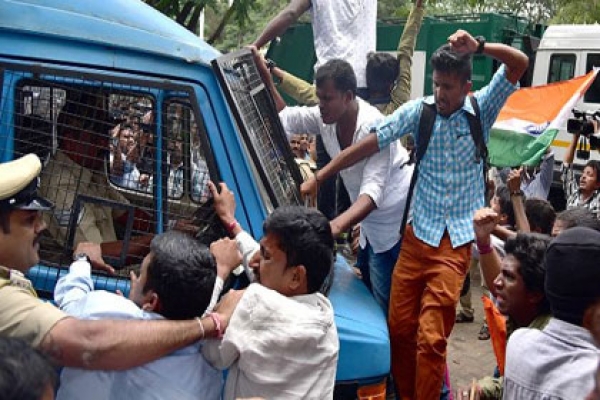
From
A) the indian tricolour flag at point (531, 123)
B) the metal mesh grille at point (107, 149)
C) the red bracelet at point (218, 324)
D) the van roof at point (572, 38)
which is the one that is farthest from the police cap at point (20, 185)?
the van roof at point (572, 38)

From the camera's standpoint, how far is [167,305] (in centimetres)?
194

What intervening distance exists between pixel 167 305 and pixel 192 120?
0.83m

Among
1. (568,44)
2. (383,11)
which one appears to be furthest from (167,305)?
(383,11)

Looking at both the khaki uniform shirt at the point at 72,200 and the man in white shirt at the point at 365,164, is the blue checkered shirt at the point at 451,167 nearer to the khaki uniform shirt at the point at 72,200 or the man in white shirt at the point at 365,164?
the man in white shirt at the point at 365,164

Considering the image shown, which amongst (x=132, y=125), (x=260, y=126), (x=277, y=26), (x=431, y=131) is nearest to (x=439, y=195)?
(x=431, y=131)

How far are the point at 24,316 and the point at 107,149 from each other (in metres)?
1.16

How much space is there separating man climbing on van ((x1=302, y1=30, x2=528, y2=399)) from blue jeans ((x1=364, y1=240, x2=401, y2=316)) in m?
0.22

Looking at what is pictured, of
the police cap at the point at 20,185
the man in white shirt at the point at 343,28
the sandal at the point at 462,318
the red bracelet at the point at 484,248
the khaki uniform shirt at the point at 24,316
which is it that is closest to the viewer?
the khaki uniform shirt at the point at 24,316

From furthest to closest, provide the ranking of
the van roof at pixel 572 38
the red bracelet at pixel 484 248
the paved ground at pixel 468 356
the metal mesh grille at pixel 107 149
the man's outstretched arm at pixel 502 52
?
the van roof at pixel 572 38 < the paved ground at pixel 468 356 < the man's outstretched arm at pixel 502 52 < the red bracelet at pixel 484 248 < the metal mesh grille at pixel 107 149

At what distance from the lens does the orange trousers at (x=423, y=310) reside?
10.2 feet

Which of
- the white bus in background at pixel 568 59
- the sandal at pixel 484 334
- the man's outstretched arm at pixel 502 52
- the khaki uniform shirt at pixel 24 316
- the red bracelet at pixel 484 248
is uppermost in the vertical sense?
the man's outstretched arm at pixel 502 52

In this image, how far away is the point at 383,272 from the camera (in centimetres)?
365

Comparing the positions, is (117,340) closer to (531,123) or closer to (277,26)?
(277,26)

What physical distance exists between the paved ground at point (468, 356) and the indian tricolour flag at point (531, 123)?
1.43 m
